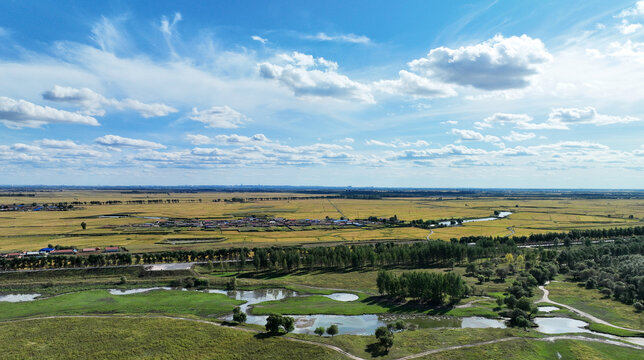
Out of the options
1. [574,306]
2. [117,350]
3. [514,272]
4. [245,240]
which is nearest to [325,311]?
[117,350]

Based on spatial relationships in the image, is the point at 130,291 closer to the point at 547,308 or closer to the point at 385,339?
the point at 385,339

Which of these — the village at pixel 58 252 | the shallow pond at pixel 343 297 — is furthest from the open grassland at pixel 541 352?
the village at pixel 58 252

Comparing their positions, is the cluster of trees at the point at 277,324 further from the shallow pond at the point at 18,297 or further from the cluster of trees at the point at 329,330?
the shallow pond at the point at 18,297

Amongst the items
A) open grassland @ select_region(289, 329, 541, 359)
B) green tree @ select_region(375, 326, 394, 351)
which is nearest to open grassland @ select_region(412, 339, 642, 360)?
open grassland @ select_region(289, 329, 541, 359)

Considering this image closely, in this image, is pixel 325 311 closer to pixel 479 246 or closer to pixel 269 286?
pixel 269 286

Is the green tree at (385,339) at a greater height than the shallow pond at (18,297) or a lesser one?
greater

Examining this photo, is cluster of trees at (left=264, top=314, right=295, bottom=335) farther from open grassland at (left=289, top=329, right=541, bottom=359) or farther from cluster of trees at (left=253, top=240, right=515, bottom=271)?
cluster of trees at (left=253, top=240, right=515, bottom=271)

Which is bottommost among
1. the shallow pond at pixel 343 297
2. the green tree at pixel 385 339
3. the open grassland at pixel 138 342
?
the shallow pond at pixel 343 297
